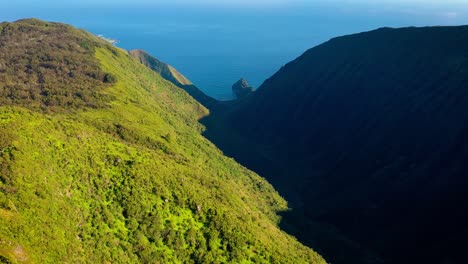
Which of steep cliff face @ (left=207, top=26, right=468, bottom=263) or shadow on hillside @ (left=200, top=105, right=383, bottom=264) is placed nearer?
shadow on hillside @ (left=200, top=105, right=383, bottom=264)

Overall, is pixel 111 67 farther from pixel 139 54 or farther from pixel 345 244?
pixel 139 54

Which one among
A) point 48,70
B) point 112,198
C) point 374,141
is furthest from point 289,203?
point 48,70

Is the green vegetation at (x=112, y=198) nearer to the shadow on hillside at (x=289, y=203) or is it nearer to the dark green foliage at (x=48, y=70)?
A: the dark green foliage at (x=48, y=70)

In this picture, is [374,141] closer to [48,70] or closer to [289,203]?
[289,203]

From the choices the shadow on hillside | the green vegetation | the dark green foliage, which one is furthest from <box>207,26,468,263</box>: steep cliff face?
the dark green foliage

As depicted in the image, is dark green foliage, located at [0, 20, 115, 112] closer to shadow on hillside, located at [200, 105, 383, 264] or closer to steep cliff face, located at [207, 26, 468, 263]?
shadow on hillside, located at [200, 105, 383, 264]

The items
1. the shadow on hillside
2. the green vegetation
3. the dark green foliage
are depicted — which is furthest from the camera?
the dark green foliage

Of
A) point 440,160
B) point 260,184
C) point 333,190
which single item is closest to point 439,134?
point 440,160
